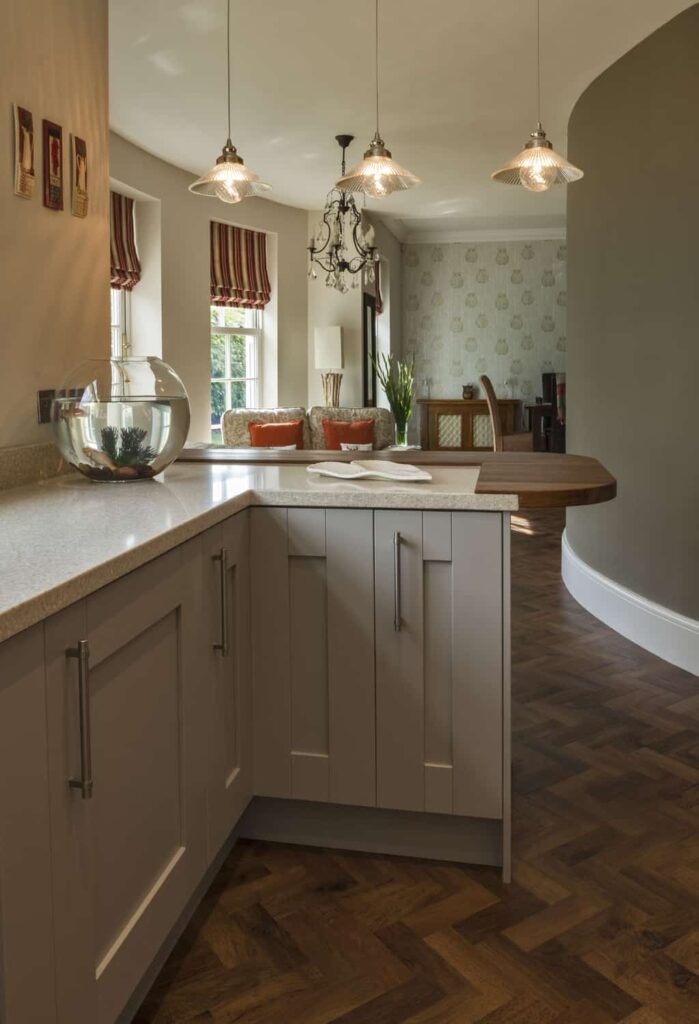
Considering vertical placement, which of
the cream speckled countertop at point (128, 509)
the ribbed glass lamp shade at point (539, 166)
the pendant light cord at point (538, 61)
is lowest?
the cream speckled countertop at point (128, 509)

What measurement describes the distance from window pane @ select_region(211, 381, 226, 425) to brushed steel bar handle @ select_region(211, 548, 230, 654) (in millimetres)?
5511

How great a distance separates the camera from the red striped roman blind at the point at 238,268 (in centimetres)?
713

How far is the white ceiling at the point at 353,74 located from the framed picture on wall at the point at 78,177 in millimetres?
1683

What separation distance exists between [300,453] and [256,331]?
503cm

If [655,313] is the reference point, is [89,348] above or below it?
below

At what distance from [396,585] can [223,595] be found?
37 cm

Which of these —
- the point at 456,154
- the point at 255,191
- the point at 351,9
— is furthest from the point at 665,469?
Result: the point at 456,154

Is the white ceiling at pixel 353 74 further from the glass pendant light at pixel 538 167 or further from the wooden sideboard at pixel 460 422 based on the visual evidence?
the wooden sideboard at pixel 460 422

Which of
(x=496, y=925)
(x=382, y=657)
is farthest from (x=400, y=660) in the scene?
(x=496, y=925)

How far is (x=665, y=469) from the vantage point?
366cm

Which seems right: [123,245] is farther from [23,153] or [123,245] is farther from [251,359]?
[23,153]

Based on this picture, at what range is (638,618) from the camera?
380 centimetres

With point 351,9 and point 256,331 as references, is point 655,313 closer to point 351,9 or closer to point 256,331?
point 351,9

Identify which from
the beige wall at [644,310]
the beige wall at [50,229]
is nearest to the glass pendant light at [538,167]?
the beige wall at [644,310]
